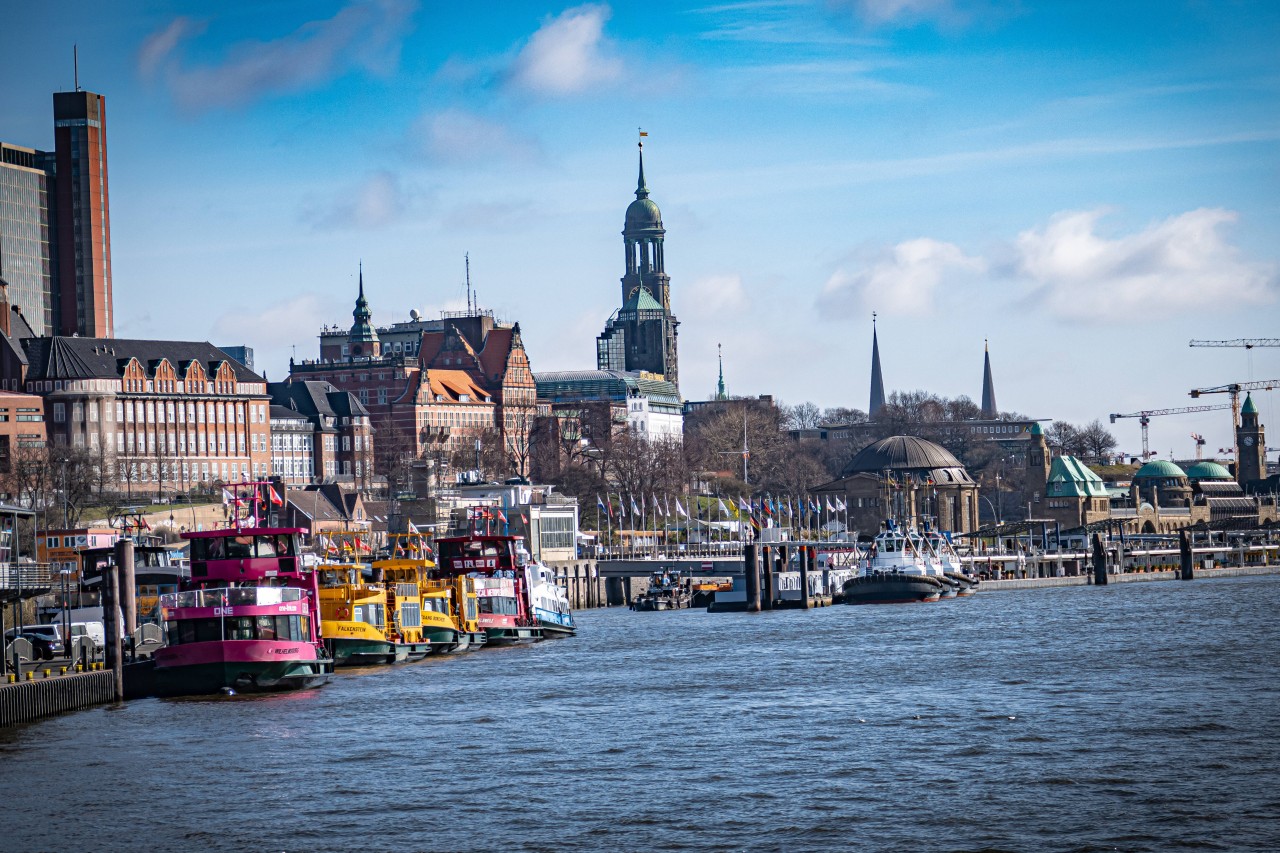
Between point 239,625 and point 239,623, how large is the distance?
7cm

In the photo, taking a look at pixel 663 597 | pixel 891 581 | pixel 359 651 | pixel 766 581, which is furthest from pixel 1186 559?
pixel 359 651

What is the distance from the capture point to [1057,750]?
2122 inches

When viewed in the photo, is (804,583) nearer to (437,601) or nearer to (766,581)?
(766,581)

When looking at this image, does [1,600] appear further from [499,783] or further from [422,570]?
[422,570]

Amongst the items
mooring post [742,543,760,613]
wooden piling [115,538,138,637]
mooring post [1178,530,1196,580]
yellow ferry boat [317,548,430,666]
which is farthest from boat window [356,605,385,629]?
mooring post [1178,530,1196,580]

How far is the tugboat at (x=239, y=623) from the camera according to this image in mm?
71625

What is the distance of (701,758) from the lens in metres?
54.7

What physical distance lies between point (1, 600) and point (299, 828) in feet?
70.9

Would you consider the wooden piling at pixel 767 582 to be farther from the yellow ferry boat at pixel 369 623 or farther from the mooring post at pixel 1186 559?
the mooring post at pixel 1186 559

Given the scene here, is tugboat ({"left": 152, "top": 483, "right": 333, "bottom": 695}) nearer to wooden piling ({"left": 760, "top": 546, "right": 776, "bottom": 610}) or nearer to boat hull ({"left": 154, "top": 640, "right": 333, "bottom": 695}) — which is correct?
boat hull ({"left": 154, "top": 640, "right": 333, "bottom": 695})

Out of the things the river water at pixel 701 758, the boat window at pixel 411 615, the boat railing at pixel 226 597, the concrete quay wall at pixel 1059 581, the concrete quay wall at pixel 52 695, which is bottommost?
the river water at pixel 701 758

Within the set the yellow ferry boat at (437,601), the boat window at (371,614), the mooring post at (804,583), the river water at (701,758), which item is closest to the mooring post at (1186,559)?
the mooring post at (804,583)

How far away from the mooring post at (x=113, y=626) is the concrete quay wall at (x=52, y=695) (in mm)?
273

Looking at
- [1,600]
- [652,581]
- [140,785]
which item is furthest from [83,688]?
[652,581]
